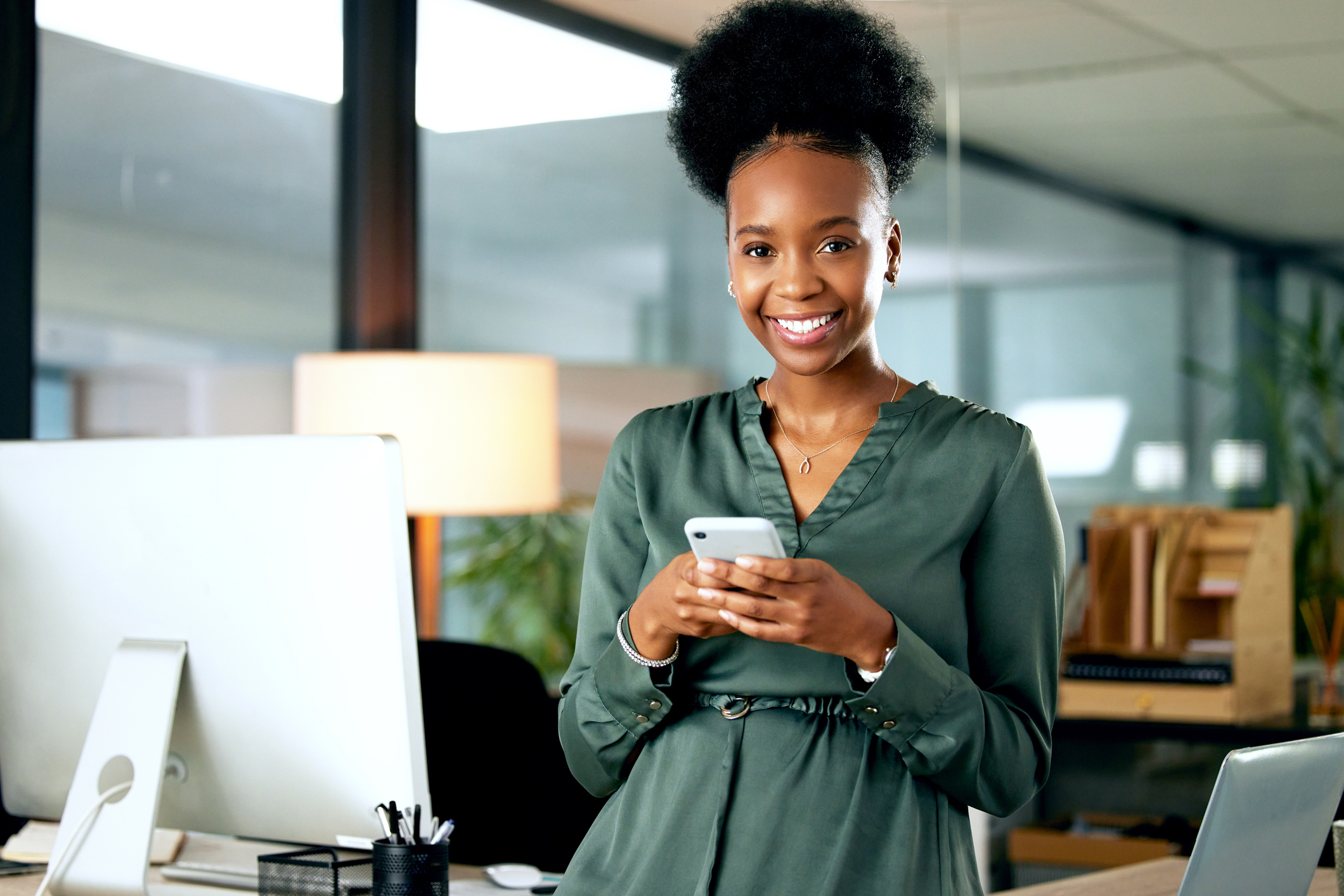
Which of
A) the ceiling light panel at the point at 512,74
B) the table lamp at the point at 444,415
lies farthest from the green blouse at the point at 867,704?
the ceiling light panel at the point at 512,74

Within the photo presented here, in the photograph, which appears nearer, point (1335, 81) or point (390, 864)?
point (390, 864)

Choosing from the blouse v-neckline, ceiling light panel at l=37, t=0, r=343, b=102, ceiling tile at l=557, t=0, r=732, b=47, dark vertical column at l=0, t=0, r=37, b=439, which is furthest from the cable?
ceiling tile at l=557, t=0, r=732, b=47

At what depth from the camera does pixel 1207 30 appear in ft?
11.5

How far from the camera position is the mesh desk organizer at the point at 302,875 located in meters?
1.40

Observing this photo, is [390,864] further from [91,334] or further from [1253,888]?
[91,334]

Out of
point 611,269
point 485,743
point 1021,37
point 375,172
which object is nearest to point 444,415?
point 485,743

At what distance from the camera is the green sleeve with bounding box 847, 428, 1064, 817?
1054 millimetres

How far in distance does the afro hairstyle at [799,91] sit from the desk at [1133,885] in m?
0.89

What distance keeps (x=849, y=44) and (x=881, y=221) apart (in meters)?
0.16

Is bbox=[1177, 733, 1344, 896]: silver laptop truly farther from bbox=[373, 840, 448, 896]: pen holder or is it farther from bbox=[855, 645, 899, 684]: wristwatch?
bbox=[373, 840, 448, 896]: pen holder

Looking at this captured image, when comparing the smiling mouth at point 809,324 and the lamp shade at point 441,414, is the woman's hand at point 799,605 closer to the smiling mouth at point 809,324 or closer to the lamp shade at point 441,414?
the smiling mouth at point 809,324

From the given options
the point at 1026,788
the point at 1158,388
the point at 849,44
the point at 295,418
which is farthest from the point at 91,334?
the point at 1158,388

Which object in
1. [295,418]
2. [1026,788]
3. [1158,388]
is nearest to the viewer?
[1026,788]

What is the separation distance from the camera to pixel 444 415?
110 inches
